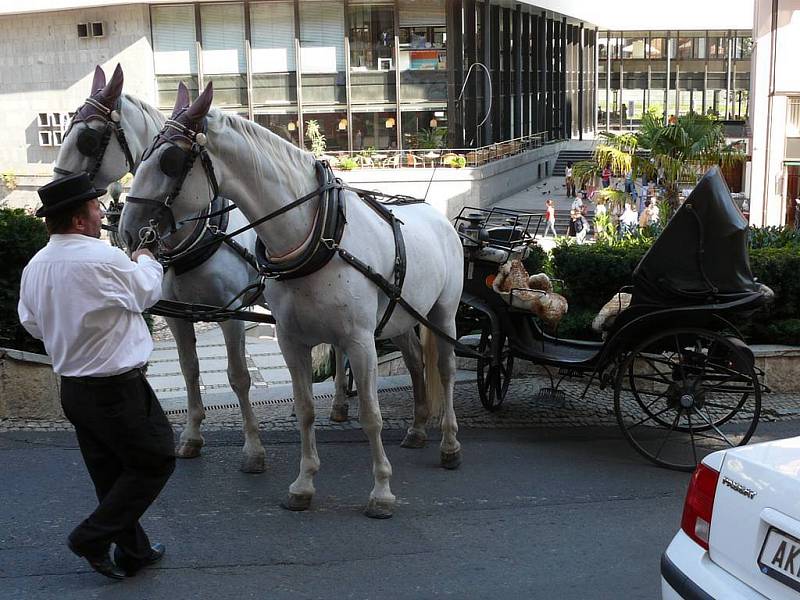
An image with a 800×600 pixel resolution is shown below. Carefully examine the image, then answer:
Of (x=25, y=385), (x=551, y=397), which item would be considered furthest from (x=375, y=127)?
(x=25, y=385)

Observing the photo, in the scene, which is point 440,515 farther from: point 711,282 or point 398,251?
point 711,282

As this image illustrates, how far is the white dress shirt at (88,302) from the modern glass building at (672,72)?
218 ft

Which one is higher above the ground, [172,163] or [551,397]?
[172,163]

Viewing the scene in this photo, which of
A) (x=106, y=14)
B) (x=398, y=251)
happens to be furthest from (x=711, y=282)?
(x=106, y=14)

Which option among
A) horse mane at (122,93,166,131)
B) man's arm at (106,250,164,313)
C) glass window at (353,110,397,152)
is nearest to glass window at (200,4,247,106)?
glass window at (353,110,397,152)

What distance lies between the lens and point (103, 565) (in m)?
4.75

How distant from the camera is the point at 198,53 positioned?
131ft

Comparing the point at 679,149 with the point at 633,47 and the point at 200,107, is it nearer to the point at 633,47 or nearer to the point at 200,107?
the point at 200,107

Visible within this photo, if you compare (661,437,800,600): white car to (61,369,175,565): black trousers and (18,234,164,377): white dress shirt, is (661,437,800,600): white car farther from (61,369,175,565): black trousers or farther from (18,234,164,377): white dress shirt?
(18,234,164,377): white dress shirt

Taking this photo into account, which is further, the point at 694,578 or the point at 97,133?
the point at 97,133

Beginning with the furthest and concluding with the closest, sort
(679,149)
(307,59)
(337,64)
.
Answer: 1. (307,59)
2. (337,64)
3. (679,149)

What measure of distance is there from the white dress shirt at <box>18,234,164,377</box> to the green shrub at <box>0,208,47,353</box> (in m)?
3.66

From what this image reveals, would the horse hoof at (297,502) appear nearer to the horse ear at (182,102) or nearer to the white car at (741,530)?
the horse ear at (182,102)

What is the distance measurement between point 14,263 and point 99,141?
2313 millimetres
